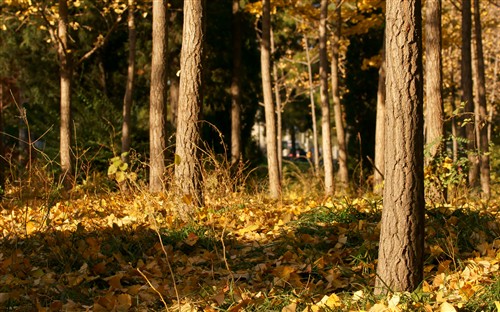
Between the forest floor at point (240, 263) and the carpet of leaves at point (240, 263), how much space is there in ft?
0.03

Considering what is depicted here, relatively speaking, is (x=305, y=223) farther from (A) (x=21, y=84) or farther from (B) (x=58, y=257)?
(A) (x=21, y=84)

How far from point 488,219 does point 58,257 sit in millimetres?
3872

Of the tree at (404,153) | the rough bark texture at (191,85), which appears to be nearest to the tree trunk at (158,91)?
the rough bark texture at (191,85)

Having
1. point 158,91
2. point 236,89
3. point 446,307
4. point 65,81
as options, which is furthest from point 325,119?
point 446,307

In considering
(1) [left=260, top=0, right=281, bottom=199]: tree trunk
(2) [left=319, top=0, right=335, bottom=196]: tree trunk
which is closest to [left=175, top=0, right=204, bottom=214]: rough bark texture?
(1) [left=260, top=0, right=281, bottom=199]: tree trunk

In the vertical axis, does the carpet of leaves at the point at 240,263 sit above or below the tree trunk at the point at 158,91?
below

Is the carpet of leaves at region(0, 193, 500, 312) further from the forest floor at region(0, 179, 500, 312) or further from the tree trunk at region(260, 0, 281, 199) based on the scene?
the tree trunk at region(260, 0, 281, 199)

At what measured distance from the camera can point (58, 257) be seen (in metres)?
6.05

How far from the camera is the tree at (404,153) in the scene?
14.7 feet

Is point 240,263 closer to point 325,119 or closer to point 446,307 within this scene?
point 446,307

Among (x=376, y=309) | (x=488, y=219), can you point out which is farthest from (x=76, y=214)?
(x=376, y=309)

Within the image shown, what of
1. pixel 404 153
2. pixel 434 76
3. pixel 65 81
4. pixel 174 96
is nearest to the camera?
pixel 404 153

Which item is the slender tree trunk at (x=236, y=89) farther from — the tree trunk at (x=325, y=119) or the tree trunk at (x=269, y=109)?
the tree trunk at (x=269, y=109)

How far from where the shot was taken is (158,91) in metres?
11.9
